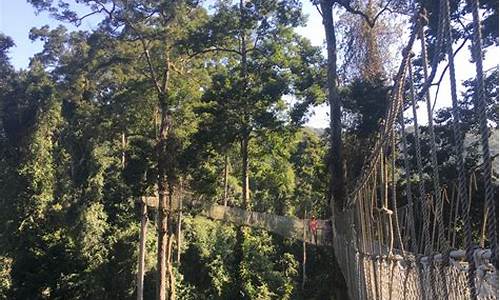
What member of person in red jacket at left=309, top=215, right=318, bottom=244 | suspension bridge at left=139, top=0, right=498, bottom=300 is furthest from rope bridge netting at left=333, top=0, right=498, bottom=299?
person in red jacket at left=309, top=215, right=318, bottom=244

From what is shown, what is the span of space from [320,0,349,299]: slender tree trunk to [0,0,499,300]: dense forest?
10 centimetres

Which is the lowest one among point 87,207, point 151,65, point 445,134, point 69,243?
point 69,243

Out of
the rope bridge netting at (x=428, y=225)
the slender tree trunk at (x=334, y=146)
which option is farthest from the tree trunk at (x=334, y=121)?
the rope bridge netting at (x=428, y=225)

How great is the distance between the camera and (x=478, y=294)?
1.22 metres

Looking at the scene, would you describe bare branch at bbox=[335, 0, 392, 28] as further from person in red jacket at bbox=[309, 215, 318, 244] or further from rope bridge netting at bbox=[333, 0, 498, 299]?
rope bridge netting at bbox=[333, 0, 498, 299]

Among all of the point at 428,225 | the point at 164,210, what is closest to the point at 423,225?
the point at 428,225

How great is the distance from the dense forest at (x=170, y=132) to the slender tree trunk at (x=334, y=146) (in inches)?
4.0

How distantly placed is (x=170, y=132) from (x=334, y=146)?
4530 millimetres

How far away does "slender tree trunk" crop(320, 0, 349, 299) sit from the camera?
512cm

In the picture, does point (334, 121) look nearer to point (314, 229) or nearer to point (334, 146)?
point (334, 146)

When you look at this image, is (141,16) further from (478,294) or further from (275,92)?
(478,294)

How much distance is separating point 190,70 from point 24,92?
3.34m

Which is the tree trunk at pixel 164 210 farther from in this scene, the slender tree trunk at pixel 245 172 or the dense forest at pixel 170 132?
the slender tree trunk at pixel 245 172

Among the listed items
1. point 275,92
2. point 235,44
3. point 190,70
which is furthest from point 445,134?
point 190,70
